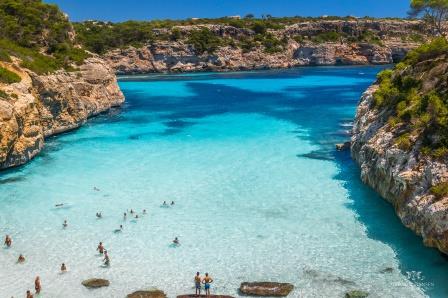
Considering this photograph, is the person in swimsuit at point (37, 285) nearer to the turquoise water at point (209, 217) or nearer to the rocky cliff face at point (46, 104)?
the turquoise water at point (209, 217)

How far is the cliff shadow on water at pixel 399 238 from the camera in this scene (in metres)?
16.3

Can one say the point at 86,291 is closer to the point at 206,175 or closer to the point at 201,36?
the point at 206,175

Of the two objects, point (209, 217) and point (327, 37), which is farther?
point (327, 37)

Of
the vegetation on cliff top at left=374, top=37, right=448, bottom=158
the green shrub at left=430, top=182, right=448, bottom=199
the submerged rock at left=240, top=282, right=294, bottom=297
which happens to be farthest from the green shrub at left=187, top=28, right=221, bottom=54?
the submerged rock at left=240, top=282, right=294, bottom=297

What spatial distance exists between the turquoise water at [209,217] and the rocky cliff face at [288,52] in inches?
2700

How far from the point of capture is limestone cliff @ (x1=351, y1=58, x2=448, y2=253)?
56.9 feet

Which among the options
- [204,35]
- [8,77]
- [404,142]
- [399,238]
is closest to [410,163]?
[404,142]

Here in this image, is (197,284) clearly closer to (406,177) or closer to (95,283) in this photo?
(95,283)

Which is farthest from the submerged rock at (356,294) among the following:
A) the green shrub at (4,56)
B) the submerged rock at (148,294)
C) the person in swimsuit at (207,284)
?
Result: the green shrub at (4,56)

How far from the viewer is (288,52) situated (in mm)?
123500

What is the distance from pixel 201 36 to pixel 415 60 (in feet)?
→ 306

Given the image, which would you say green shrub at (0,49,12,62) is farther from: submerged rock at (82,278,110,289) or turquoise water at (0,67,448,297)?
submerged rock at (82,278,110,289)

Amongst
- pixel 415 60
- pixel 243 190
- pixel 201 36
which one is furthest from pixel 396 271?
pixel 201 36

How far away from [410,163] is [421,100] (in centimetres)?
494
